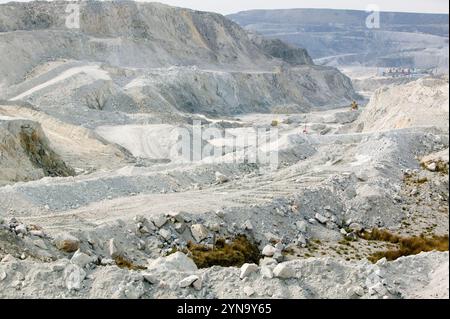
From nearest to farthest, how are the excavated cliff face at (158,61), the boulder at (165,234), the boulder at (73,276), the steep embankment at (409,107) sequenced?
the boulder at (73,276) < the boulder at (165,234) < the steep embankment at (409,107) < the excavated cliff face at (158,61)

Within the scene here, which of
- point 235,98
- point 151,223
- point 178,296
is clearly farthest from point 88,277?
point 235,98

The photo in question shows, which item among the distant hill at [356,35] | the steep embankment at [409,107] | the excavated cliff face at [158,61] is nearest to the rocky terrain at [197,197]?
the steep embankment at [409,107]

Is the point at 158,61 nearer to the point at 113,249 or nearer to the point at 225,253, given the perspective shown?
the point at 225,253

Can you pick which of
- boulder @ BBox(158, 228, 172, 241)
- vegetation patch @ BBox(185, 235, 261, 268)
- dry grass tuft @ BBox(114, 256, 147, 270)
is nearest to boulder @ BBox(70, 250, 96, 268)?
dry grass tuft @ BBox(114, 256, 147, 270)

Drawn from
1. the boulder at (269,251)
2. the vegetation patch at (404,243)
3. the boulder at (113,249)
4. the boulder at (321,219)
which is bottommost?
the vegetation patch at (404,243)

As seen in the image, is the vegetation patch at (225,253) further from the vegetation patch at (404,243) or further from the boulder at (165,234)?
the vegetation patch at (404,243)

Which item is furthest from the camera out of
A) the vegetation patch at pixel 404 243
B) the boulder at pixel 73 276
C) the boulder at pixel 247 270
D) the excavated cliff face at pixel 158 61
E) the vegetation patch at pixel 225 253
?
the excavated cliff face at pixel 158 61
